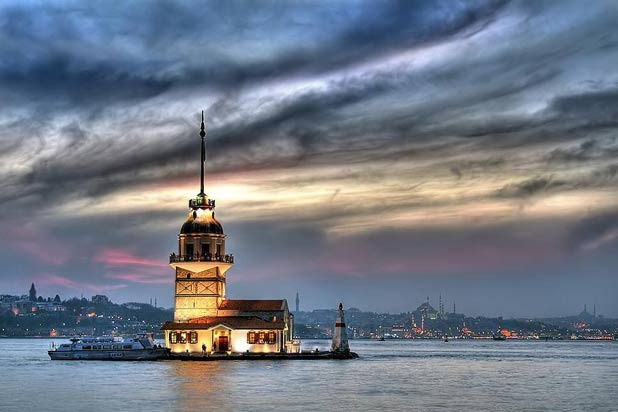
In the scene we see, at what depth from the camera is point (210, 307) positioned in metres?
106

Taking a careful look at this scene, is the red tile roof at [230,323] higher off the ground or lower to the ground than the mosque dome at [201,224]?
lower

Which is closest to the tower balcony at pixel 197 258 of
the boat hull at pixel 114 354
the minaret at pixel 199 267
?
the minaret at pixel 199 267

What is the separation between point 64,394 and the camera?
68.6 metres

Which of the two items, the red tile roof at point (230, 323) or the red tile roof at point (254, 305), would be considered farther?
the red tile roof at point (254, 305)

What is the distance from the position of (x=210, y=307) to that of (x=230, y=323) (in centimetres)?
445

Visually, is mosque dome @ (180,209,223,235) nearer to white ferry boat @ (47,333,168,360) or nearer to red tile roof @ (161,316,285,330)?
red tile roof @ (161,316,285,330)

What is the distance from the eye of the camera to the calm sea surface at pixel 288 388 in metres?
61.6

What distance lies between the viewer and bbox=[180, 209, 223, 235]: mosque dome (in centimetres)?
10662

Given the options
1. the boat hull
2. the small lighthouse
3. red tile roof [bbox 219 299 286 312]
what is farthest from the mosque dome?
the small lighthouse

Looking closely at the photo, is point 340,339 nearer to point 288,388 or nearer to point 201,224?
point 201,224

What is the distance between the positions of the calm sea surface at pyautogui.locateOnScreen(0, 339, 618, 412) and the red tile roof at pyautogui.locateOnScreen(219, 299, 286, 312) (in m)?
6.05

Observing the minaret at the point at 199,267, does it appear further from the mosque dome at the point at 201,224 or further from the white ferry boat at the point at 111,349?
the white ferry boat at the point at 111,349

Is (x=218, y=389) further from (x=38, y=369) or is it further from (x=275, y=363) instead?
(x=38, y=369)

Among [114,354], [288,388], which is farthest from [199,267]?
[288,388]
